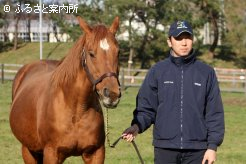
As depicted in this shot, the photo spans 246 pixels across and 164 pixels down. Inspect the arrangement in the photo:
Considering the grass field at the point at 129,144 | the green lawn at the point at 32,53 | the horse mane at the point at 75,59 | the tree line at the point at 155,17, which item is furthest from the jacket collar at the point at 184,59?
the green lawn at the point at 32,53

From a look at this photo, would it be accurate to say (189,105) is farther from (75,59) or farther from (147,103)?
(75,59)

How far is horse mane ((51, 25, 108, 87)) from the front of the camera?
13.2 feet

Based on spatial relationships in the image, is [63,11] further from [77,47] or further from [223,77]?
[77,47]

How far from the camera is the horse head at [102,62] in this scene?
375 centimetres

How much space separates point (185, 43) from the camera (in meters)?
3.49

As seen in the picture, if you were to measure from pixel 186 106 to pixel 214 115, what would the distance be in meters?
0.21

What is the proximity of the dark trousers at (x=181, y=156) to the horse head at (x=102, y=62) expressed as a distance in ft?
1.70

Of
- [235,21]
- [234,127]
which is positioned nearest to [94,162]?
[234,127]

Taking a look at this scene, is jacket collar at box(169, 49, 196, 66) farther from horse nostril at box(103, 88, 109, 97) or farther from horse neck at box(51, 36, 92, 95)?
horse neck at box(51, 36, 92, 95)

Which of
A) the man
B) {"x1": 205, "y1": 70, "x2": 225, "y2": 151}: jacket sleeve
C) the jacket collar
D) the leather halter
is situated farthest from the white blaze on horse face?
{"x1": 205, "y1": 70, "x2": 225, "y2": 151}: jacket sleeve

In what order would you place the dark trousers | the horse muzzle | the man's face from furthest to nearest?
1. the horse muzzle
2. the dark trousers
3. the man's face

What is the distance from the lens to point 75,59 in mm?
4387

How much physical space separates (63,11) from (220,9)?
10389 mm

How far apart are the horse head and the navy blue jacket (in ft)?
1.18
